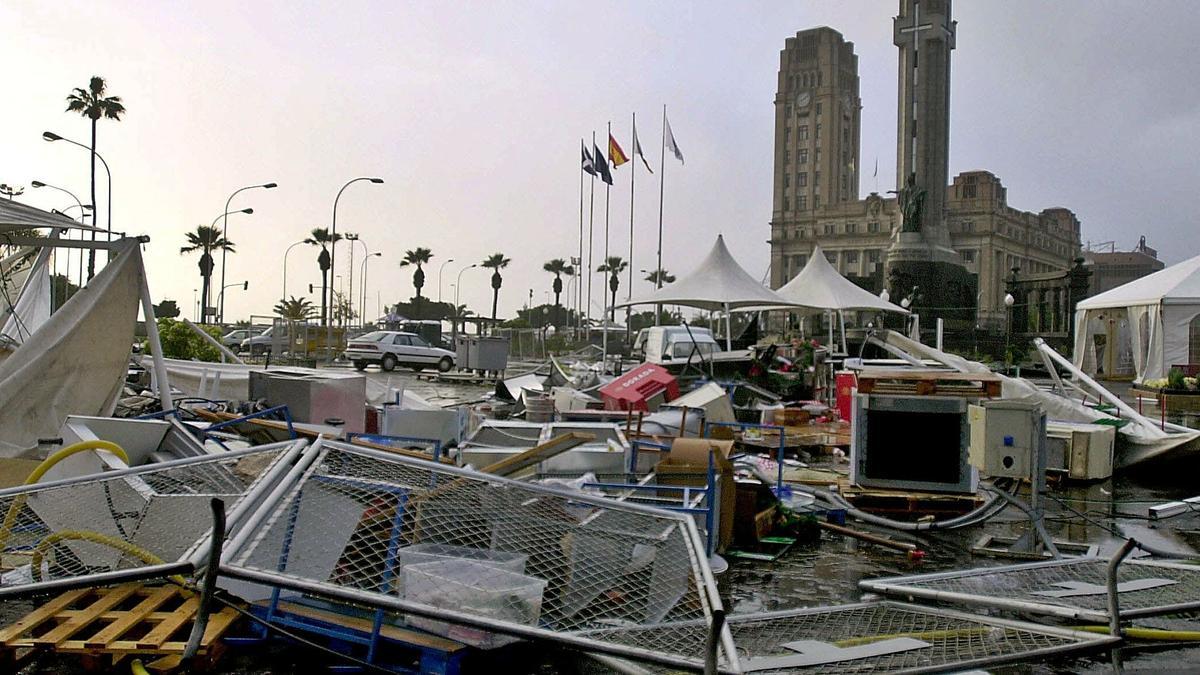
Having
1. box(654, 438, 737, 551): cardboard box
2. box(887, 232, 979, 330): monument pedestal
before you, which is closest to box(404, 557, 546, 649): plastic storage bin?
box(654, 438, 737, 551): cardboard box

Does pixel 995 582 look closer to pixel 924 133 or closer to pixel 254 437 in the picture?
pixel 254 437

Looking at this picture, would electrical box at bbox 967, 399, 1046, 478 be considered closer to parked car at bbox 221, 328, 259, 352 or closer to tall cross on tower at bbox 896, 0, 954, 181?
parked car at bbox 221, 328, 259, 352

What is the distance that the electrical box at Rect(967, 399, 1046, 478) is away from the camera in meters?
7.21

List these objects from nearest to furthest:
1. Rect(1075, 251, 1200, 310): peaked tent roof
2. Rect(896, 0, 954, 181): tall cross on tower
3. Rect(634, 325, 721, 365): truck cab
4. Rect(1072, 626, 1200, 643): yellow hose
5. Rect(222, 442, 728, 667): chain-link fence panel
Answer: Rect(222, 442, 728, 667): chain-link fence panel < Rect(1072, 626, 1200, 643): yellow hose < Rect(1075, 251, 1200, 310): peaked tent roof < Rect(634, 325, 721, 365): truck cab < Rect(896, 0, 954, 181): tall cross on tower

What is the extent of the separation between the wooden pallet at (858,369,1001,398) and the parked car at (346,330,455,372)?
85.9 feet

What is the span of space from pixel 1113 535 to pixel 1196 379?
30.2 ft

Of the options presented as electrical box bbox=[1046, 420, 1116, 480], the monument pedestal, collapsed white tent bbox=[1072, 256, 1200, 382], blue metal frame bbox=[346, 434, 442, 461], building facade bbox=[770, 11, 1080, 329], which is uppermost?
building facade bbox=[770, 11, 1080, 329]

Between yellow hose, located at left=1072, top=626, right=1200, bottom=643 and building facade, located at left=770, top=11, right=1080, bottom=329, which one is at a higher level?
building facade, located at left=770, top=11, right=1080, bottom=329

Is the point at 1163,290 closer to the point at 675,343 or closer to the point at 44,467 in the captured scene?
the point at 675,343

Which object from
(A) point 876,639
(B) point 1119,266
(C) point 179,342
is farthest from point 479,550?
(B) point 1119,266

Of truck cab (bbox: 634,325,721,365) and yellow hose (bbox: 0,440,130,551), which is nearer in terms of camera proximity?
yellow hose (bbox: 0,440,130,551)

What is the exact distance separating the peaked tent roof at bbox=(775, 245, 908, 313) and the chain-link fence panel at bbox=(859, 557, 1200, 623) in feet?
62.0

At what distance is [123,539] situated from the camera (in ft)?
14.9

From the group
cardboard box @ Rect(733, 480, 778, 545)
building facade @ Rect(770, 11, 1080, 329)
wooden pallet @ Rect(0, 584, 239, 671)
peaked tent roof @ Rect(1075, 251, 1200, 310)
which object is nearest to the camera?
wooden pallet @ Rect(0, 584, 239, 671)
